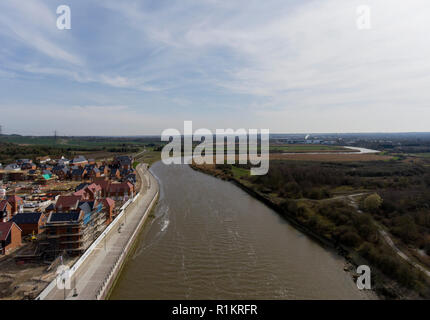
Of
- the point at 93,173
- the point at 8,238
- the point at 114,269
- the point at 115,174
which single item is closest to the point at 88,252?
the point at 114,269

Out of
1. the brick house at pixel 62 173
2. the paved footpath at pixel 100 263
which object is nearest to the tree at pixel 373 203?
the paved footpath at pixel 100 263

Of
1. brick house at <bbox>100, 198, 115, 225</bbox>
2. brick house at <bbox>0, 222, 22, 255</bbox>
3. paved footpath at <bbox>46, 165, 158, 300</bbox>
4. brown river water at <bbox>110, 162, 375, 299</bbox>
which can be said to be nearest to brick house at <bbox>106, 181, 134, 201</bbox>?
paved footpath at <bbox>46, 165, 158, 300</bbox>

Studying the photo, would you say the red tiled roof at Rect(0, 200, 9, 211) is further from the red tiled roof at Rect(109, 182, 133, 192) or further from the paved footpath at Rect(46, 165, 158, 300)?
the paved footpath at Rect(46, 165, 158, 300)

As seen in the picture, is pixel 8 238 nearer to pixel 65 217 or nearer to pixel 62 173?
pixel 65 217

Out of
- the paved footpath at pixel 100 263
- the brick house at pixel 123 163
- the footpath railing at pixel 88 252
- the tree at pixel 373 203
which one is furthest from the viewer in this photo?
the brick house at pixel 123 163

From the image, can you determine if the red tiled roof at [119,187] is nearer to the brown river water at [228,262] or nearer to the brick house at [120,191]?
the brick house at [120,191]

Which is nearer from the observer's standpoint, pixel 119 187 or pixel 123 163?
pixel 119 187
